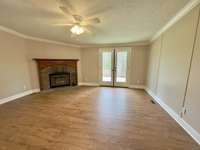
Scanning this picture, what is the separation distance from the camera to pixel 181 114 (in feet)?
6.93

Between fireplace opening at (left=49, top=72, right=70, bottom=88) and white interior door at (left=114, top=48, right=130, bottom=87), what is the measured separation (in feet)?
7.96

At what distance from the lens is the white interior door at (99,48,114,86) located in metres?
5.46

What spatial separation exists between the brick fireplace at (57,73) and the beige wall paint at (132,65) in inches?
24.5

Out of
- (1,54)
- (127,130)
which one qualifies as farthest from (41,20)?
(127,130)

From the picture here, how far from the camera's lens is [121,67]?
540cm

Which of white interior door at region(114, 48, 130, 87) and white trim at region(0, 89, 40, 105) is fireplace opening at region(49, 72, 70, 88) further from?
white interior door at region(114, 48, 130, 87)

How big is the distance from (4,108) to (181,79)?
429 cm

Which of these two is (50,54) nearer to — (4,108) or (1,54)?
(1,54)

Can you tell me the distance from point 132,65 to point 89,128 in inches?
154

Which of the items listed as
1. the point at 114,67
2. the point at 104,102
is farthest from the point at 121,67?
the point at 104,102

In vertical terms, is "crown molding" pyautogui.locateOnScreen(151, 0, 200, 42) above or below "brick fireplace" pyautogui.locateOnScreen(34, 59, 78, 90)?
above

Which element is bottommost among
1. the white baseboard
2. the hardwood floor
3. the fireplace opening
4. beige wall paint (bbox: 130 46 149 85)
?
the hardwood floor

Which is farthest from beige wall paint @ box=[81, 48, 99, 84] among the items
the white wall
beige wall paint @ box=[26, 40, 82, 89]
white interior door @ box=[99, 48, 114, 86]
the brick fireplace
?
the white wall

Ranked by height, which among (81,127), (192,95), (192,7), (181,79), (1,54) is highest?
(192,7)
